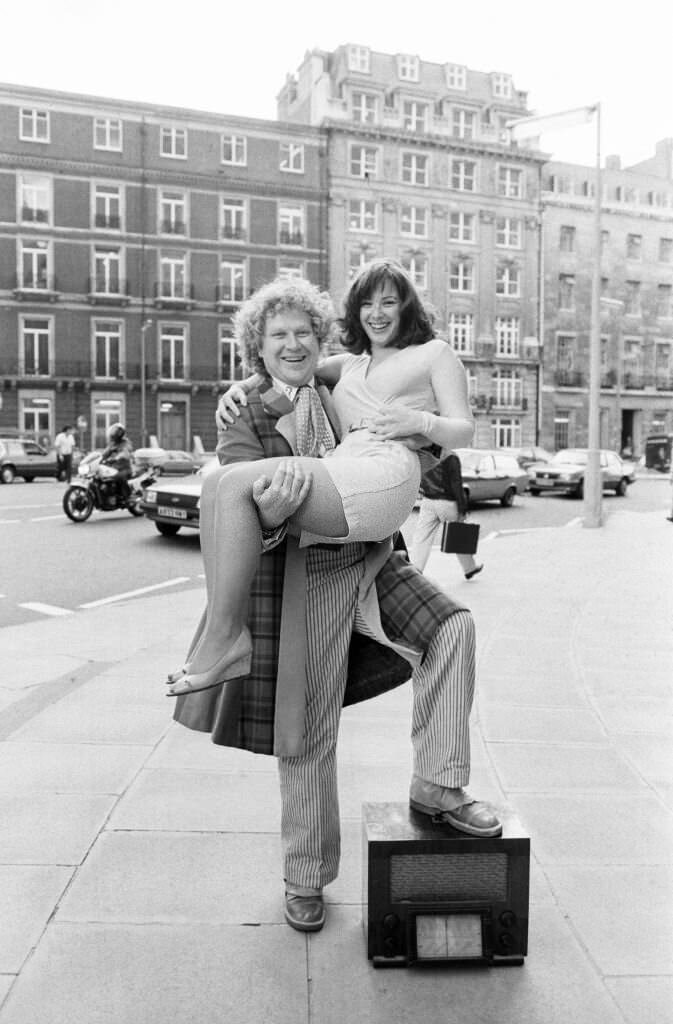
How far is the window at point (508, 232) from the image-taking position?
168 ft

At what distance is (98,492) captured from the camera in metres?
15.6

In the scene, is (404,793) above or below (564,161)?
below

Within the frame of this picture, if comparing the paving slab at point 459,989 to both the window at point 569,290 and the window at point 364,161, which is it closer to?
→ the window at point 364,161

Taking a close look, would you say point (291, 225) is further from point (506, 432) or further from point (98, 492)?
point (98, 492)

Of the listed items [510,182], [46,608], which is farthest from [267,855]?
[510,182]

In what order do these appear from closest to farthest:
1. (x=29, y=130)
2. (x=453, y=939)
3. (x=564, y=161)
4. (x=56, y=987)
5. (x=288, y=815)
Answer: (x=56, y=987) < (x=453, y=939) < (x=288, y=815) < (x=29, y=130) < (x=564, y=161)

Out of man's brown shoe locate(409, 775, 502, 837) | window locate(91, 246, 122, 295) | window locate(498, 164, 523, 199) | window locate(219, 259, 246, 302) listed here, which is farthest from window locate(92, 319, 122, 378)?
man's brown shoe locate(409, 775, 502, 837)

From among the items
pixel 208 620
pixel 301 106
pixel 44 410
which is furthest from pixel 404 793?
pixel 301 106

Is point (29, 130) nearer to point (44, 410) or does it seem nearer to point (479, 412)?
point (44, 410)

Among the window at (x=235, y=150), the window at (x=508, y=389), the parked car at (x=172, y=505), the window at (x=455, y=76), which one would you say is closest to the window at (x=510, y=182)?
the window at (x=455, y=76)

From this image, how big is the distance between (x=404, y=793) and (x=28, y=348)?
4254 cm

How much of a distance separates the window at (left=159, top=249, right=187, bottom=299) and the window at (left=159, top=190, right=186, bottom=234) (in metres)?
1.03

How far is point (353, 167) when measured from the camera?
156 feet

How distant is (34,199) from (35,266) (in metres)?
2.99
